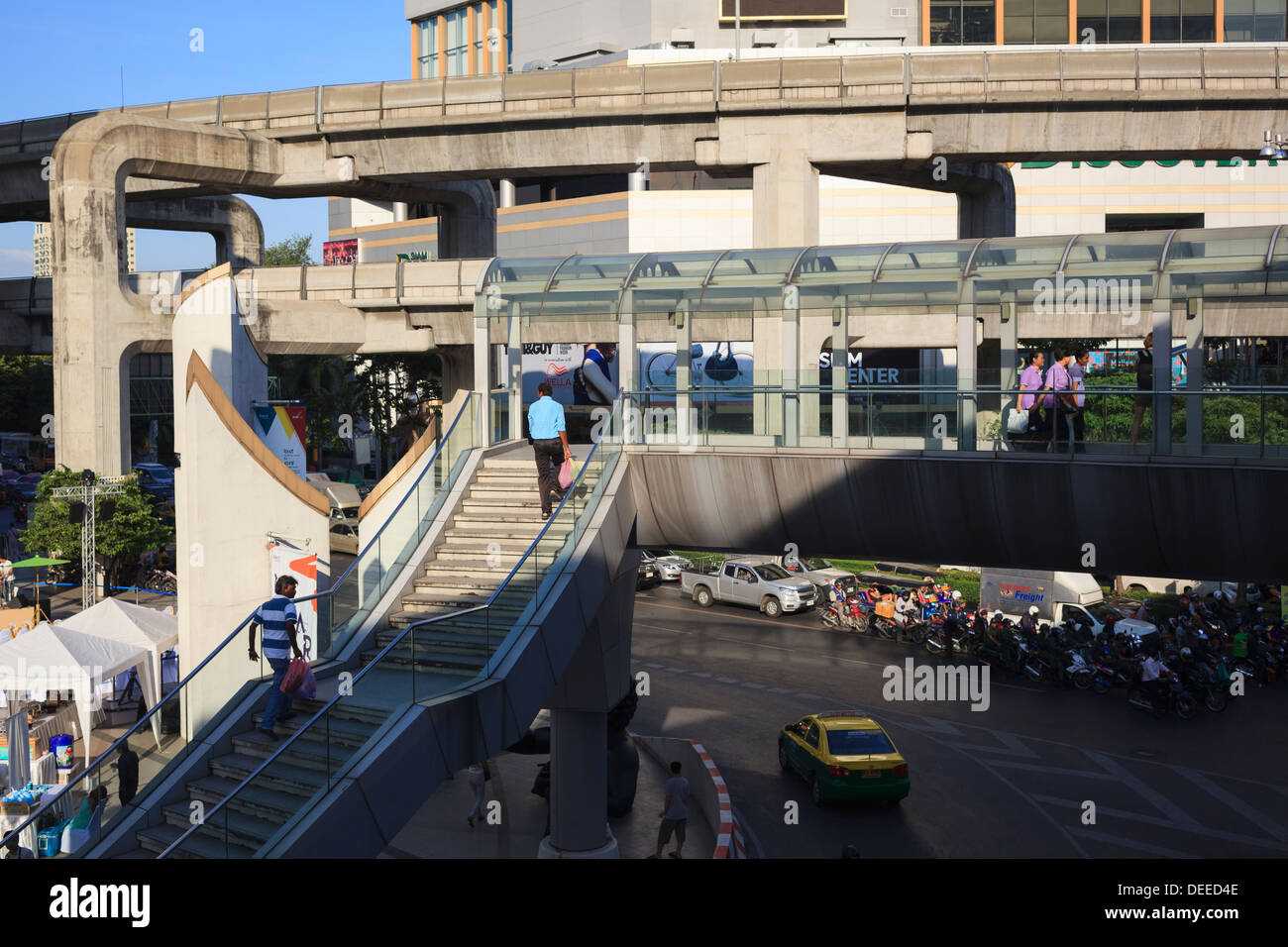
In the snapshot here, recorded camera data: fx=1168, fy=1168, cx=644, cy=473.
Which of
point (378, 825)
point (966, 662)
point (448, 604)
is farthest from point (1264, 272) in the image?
point (966, 662)

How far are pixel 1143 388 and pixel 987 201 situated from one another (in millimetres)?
18946

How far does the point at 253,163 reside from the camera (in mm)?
29031

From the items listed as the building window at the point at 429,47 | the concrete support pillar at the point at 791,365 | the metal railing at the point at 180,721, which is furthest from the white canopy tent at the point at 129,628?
the building window at the point at 429,47

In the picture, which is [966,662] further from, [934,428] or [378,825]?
[378,825]

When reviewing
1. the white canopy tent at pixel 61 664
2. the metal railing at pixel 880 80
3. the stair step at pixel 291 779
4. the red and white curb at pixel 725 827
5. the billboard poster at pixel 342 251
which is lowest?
the red and white curb at pixel 725 827

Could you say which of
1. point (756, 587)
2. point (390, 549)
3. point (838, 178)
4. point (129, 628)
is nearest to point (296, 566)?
point (129, 628)

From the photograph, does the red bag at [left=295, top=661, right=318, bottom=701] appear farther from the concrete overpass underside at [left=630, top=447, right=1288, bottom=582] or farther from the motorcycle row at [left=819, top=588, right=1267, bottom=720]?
the motorcycle row at [left=819, top=588, right=1267, bottom=720]

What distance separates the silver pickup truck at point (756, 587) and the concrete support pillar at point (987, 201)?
1109cm

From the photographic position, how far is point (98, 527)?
2798 centimetres

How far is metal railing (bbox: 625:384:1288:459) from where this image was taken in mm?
13719

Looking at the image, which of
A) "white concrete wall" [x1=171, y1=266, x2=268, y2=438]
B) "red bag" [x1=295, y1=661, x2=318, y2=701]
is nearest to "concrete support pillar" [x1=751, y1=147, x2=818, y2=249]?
"white concrete wall" [x1=171, y1=266, x2=268, y2=438]

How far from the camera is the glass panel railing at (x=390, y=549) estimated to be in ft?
40.7

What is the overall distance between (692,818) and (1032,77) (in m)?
17.1

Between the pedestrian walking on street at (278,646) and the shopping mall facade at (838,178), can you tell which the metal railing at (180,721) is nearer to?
the pedestrian walking on street at (278,646)
